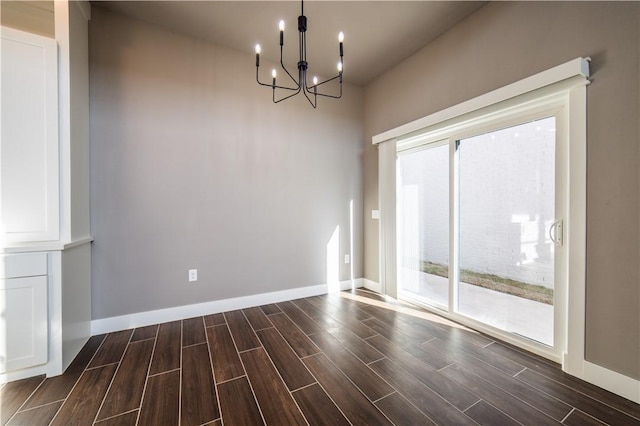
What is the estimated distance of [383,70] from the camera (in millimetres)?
3432

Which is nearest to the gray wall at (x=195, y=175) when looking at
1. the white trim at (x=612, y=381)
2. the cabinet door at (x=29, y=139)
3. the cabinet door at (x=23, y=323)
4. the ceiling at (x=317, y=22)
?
the ceiling at (x=317, y=22)

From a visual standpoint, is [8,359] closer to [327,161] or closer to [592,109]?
[327,161]

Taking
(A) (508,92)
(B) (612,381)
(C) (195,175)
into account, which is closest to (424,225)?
(A) (508,92)

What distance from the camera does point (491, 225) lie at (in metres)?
2.46

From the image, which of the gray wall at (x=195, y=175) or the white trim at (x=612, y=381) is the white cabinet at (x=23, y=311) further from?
the white trim at (x=612, y=381)

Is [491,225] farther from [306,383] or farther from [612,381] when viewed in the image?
[306,383]

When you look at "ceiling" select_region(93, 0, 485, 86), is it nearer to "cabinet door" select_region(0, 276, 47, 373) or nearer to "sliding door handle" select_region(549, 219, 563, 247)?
"sliding door handle" select_region(549, 219, 563, 247)

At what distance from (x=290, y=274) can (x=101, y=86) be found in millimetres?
2684

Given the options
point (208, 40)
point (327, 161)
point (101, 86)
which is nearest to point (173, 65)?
point (208, 40)

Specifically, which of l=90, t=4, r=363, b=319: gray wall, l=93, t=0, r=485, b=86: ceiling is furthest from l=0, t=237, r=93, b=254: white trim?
l=93, t=0, r=485, b=86: ceiling

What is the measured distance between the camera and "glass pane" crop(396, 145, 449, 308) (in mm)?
2885

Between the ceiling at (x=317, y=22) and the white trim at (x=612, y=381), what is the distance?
9.67 ft

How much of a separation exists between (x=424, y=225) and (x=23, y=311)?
355cm

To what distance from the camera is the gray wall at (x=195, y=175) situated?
2.43 metres
